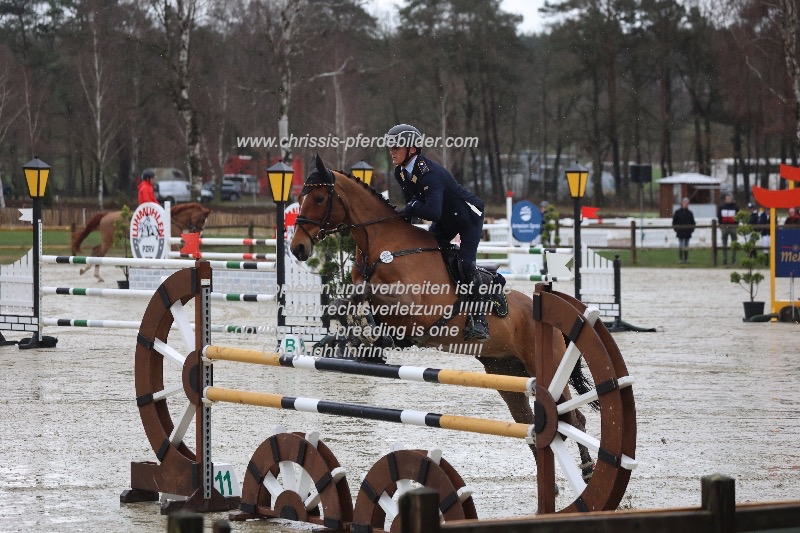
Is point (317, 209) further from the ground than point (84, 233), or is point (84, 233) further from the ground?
point (317, 209)

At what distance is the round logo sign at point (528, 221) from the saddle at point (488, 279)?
11.8m

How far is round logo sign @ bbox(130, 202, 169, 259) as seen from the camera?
16.5 m

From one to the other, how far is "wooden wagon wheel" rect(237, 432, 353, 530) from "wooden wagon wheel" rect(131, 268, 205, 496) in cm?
42

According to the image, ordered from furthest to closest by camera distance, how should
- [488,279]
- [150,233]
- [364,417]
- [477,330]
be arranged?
[150,233]
[488,279]
[477,330]
[364,417]

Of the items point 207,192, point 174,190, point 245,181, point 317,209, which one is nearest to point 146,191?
point 317,209

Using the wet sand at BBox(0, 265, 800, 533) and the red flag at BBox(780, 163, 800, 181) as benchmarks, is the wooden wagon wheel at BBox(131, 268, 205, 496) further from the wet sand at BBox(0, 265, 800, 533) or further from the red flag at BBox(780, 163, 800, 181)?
the red flag at BBox(780, 163, 800, 181)

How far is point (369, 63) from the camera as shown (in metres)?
39.5

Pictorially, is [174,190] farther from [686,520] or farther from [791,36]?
[686,520]

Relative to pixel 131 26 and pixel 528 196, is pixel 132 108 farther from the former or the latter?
pixel 528 196

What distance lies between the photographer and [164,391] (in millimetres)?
6258

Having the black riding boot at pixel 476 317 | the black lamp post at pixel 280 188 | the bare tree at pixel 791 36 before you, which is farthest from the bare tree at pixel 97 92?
the black riding boot at pixel 476 317

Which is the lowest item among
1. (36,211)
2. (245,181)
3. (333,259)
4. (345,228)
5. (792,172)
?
(333,259)

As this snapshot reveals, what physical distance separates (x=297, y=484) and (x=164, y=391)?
1062 millimetres

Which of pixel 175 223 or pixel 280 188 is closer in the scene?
pixel 280 188
